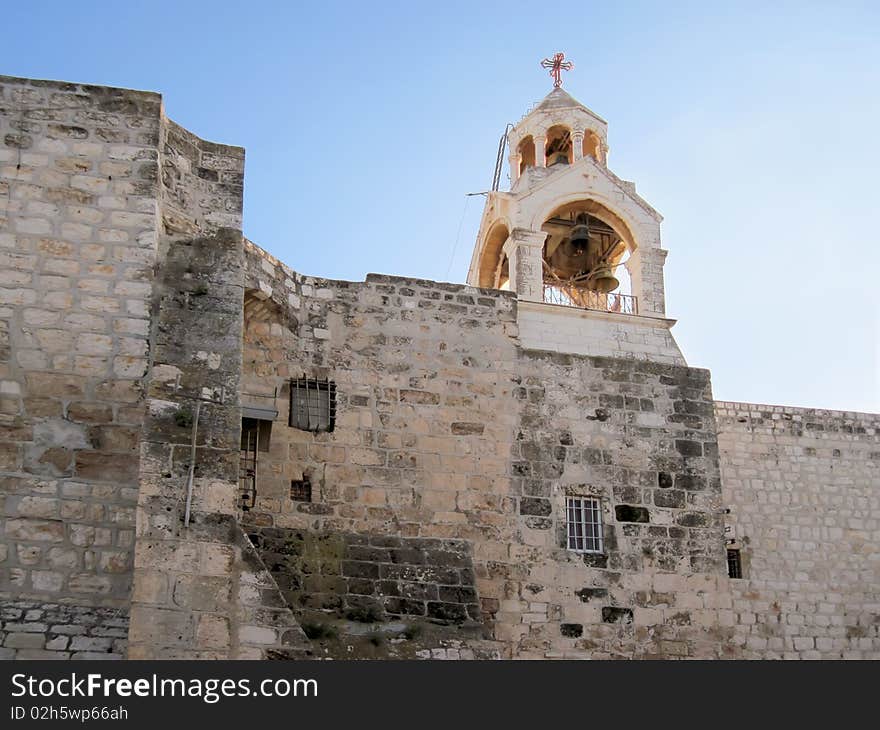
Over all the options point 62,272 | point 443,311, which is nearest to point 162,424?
point 62,272

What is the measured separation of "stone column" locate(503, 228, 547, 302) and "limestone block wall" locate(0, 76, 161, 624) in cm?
500

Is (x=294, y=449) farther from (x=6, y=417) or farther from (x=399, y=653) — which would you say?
(x=6, y=417)

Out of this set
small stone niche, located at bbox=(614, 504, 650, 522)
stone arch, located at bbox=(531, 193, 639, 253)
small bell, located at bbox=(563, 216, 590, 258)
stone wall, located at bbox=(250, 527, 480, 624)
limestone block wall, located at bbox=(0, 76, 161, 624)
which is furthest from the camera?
small bell, located at bbox=(563, 216, 590, 258)

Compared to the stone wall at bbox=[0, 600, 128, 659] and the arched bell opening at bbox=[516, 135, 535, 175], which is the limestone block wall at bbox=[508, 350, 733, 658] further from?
the stone wall at bbox=[0, 600, 128, 659]

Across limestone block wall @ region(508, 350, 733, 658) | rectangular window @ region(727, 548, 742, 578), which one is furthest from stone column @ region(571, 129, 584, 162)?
rectangular window @ region(727, 548, 742, 578)

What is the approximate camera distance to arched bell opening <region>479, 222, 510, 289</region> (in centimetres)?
1434

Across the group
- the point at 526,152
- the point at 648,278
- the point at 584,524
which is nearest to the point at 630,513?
the point at 584,524

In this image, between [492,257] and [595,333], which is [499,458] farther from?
[492,257]

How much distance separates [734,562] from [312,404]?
21.8 ft

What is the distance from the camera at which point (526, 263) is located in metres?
13.2

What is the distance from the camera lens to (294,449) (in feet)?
35.1

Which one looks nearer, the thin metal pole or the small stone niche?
the thin metal pole

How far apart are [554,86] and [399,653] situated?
8.49 m

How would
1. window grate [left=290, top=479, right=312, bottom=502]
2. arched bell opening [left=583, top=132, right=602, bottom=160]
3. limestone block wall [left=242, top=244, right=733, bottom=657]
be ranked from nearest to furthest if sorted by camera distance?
window grate [left=290, top=479, right=312, bottom=502] → limestone block wall [left=242, top=244, right=733, bottom=657] → arched bell opening [left=583, top=132, right=602, bottom=160]
